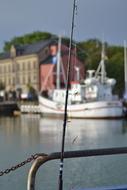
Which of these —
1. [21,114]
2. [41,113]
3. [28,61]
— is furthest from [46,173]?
[28,61]

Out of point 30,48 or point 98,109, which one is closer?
point 98,109

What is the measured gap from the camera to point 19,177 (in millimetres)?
21000

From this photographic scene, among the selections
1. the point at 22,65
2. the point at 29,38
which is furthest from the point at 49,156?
the point at 29,38

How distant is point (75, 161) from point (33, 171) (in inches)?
672

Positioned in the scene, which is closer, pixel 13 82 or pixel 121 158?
pixel 121 158

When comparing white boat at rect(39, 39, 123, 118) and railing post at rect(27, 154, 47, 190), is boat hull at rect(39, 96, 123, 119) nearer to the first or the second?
white boat at rect(39, 39, 123, 118)

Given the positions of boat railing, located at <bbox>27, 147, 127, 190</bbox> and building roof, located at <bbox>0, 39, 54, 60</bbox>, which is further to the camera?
building roof, located at <bbox>0, 39, 54, 60</bbox>

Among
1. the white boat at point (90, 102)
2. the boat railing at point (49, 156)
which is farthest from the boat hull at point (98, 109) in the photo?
the boat railing at point (49, 156)

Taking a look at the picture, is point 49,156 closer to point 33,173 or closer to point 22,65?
point 33,173

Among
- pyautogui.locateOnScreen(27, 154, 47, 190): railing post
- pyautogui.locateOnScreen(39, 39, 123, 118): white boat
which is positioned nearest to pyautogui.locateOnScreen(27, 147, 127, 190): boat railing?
pyautogui.locateOnScreen(27, 154, 47, 190): railing post

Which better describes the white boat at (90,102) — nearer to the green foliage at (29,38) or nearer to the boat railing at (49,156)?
the green foliage at (29,38)

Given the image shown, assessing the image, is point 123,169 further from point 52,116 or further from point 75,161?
point 52,116

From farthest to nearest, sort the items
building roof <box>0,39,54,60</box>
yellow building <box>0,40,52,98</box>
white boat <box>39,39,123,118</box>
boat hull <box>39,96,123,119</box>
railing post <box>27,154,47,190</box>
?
yellow building <box>0,40,52,98</box>, building roof <box>0,39,54,60</box>, white boat <box>39,39,123,118</box>, boat hull <box>39,96,123,119</box>, railing post <box>27,154,47,190</box>

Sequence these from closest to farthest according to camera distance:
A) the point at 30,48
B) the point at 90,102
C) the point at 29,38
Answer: the point at 90,102 < the point at 30,48 < the point at 29,38
